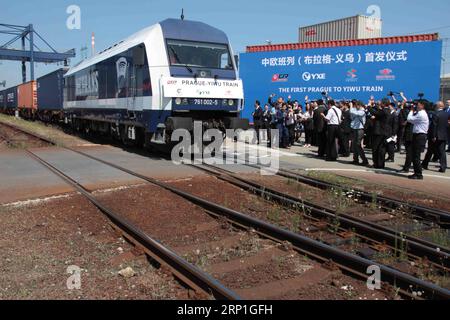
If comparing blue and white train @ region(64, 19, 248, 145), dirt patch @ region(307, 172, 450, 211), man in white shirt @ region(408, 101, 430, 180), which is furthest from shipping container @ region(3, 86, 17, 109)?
man in white shirt @ region(408, 101, 430, 180)

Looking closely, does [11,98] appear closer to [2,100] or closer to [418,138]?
[2,100]

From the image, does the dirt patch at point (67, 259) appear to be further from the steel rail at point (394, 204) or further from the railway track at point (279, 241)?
the steel rail at point (394, 204)

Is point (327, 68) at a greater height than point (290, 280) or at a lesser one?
greater

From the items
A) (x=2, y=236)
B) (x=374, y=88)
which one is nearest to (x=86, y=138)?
(x=374, y=88)

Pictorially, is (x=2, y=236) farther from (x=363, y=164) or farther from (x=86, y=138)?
(x=86, y=138)

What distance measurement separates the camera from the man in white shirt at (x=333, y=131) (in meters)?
13.4

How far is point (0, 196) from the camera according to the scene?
8336mm

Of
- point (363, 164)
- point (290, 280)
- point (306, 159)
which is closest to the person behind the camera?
point (290, 280)

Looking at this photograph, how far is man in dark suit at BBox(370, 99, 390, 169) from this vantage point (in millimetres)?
11688

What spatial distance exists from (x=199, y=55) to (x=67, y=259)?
840 cm

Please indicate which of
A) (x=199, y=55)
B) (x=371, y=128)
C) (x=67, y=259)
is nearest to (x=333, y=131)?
(x=371, y=128)

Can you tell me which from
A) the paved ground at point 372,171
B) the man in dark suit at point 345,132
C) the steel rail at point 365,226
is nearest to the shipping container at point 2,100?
the paved ground at point 372,171

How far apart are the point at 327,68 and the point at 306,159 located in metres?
8.64

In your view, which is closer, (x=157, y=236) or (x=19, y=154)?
(x=157, y=236)
